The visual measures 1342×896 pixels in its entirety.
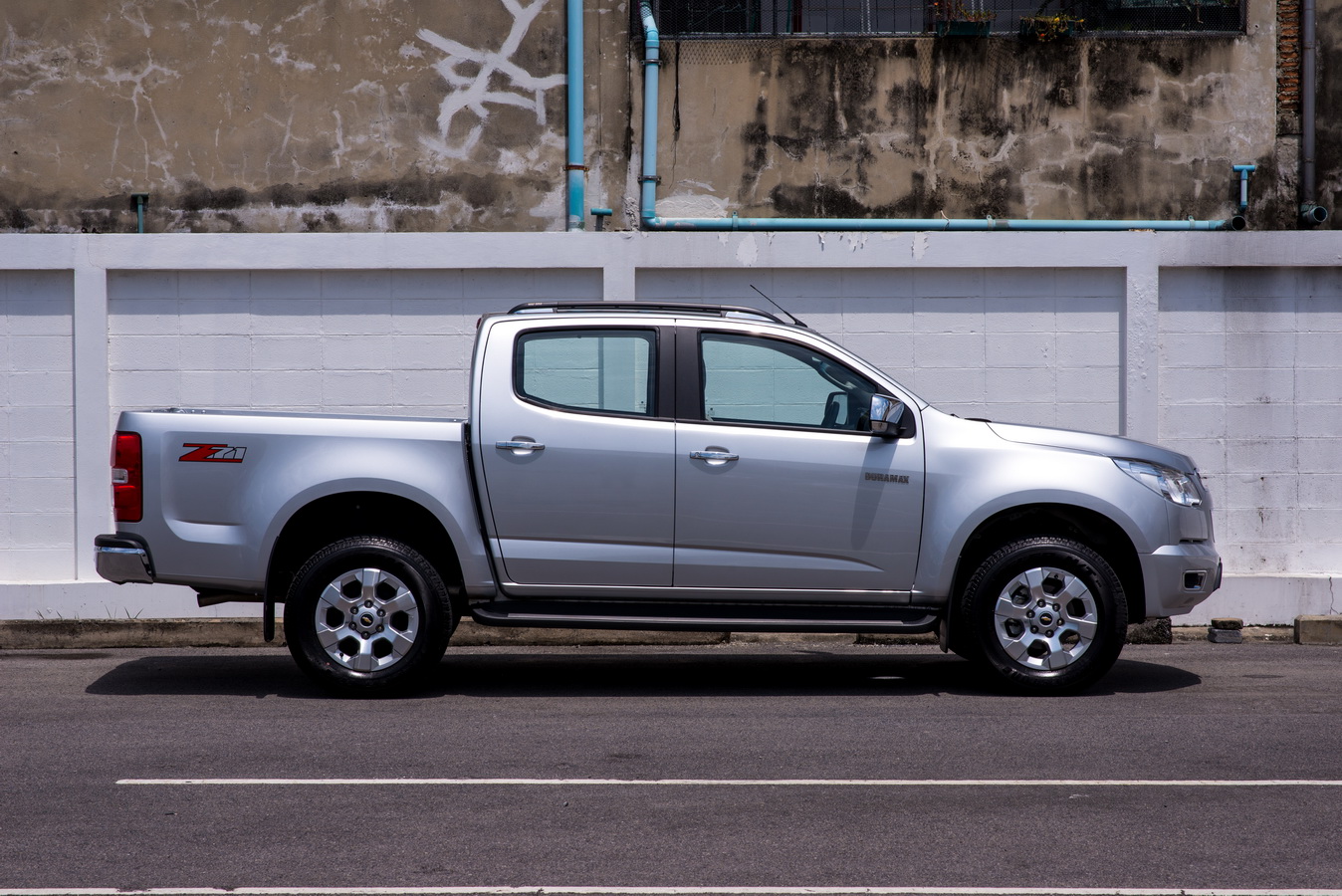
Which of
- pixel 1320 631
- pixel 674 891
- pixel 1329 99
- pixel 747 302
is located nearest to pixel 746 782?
pixel 674 891

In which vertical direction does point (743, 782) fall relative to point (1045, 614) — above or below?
below

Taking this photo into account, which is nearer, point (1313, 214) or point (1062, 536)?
point (1062, 536)

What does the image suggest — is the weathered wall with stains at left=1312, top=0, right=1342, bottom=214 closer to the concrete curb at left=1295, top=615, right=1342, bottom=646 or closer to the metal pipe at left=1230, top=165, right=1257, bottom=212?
the metal pipe at left=1230, top=165, right=1257, bottom=212

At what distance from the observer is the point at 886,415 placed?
23.7 feet

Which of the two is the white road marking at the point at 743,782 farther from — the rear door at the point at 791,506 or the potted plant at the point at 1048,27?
the potted plant at the point at 1048,27

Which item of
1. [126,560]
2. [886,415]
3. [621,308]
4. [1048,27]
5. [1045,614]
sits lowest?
[1045,614]

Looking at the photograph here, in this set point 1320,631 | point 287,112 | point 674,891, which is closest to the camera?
point 674,891

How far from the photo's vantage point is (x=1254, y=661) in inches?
351

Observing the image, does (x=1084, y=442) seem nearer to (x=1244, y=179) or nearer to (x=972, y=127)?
(x=972, y=127)

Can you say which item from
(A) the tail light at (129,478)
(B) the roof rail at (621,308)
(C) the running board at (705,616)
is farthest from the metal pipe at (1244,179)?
(A) the tail light at (129,478)

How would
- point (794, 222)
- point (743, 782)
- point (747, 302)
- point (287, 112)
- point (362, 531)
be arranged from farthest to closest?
1. point (287, 112)
2. point (794, 222)
3. point (747, 302)
4. point (362, 531)
5. point (743, 782)

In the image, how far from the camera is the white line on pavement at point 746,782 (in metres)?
5.43

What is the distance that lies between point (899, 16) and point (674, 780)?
786cm

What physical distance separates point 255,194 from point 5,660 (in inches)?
165
